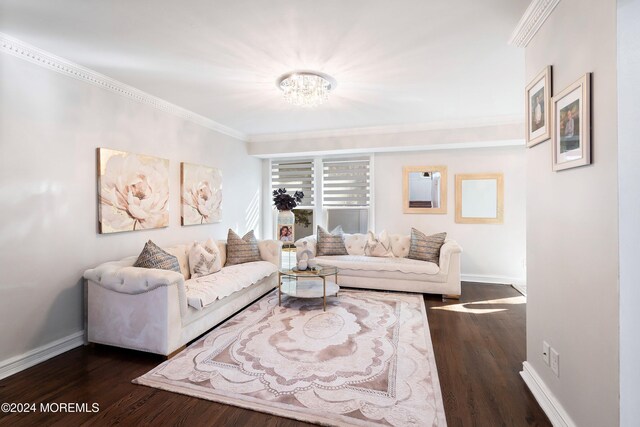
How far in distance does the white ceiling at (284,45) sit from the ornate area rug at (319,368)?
2.61 m

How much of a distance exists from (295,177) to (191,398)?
A: 15.2 feet

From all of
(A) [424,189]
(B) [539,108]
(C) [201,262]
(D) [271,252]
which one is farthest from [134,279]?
(A) [424,189]

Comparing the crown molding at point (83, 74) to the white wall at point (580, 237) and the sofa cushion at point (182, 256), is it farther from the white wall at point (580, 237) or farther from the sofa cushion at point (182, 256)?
the white wall at point (580, 237)

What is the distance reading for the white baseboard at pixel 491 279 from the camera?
198 inches

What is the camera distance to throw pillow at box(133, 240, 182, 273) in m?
3.02

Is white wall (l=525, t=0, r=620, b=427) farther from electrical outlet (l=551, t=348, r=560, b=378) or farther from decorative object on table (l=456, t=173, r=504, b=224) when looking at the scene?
decorative object on table (l=456, t=173, r=504, b=224)

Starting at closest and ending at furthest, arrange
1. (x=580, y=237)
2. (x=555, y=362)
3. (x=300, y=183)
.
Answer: (x=580, y=237) < (x=555, y=362) < (x=300, y=183)

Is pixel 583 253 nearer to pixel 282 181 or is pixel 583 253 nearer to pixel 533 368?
pixel 533 368

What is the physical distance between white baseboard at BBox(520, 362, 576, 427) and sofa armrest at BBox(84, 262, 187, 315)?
2806mm

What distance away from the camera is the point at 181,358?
2.62 meters

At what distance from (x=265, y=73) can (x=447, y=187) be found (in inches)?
147

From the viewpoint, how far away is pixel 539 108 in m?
2.10

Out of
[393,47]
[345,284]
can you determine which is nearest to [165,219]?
[345,284]

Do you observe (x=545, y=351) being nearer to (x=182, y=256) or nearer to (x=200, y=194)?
(x=182, y=256)
